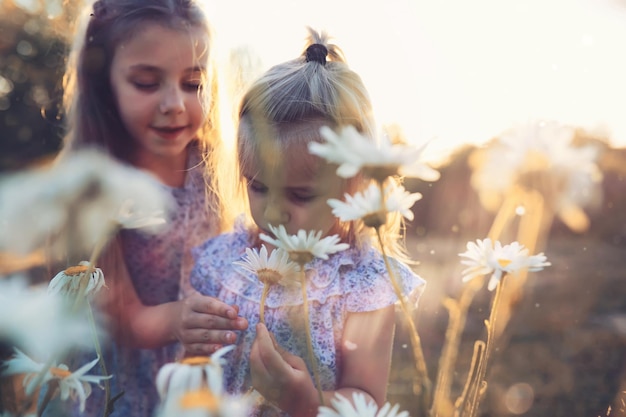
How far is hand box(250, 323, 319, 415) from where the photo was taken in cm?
54

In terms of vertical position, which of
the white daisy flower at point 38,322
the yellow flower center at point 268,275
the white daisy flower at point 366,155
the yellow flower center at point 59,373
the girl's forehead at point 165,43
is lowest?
the yellow flower center at point 59,373

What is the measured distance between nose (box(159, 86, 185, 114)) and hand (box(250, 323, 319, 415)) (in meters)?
0.44

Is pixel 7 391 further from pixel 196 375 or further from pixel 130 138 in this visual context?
pixel 130 138

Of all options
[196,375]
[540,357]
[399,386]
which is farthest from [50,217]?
[540,357]

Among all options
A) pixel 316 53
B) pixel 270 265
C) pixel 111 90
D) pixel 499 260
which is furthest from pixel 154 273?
pixel 499 260

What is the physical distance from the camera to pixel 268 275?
52 cm

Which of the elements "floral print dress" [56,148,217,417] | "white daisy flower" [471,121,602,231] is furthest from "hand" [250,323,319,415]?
"floral print dress" [56,148,217,417]

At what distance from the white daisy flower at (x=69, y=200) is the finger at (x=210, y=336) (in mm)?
164

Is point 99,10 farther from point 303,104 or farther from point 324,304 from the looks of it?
point 324,304

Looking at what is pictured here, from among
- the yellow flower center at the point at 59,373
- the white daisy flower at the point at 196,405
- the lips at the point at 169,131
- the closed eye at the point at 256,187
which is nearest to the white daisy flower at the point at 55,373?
the yellow flower center at the point at 59,373

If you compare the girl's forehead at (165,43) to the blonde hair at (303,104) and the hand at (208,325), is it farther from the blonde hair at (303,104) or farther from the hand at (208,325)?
the hand at (208,325)

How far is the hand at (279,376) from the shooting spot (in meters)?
0.54

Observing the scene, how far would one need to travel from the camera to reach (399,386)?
155 centimetres

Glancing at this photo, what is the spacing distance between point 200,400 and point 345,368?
457 mm
